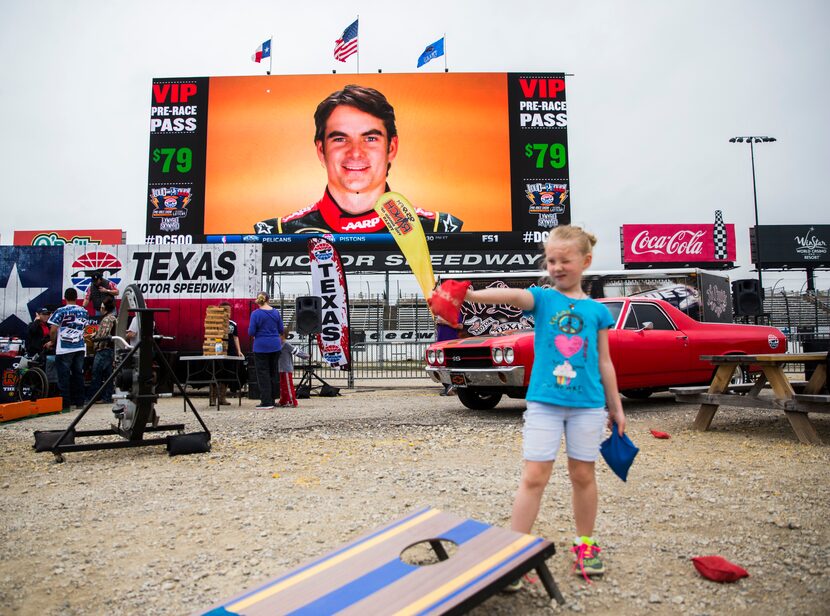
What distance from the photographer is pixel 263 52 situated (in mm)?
23125

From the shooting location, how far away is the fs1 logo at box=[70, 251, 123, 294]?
12.3 m

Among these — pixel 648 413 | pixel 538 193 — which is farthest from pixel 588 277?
pixel 538 193

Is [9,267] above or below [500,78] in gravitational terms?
below

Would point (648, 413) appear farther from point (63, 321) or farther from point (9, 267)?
point (9, 267)

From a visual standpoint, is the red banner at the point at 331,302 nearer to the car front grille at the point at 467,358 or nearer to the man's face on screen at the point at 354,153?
the car front grille at the point at 467,358

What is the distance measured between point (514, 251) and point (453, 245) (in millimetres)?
2154

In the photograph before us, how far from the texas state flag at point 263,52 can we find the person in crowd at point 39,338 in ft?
54.3

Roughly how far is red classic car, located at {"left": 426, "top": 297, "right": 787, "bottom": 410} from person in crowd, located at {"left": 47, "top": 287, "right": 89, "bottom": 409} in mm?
5611

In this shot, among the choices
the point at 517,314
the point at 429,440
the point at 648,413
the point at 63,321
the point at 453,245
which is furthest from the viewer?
the point at 453,245

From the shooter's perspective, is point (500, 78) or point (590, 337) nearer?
point (590, 337)

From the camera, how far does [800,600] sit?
7.25 ft

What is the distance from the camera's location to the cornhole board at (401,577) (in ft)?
5.65

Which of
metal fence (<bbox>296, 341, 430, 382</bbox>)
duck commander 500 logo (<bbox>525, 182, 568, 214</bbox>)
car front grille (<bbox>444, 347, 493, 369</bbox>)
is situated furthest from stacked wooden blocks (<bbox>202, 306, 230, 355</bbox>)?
duck commander 500 logo (<bbox>525, 182, 568, 214</bbox>)

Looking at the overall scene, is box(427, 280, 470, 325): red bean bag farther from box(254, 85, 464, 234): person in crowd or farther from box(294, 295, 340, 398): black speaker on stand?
box(254, 85, 464, 234): person in crowd
